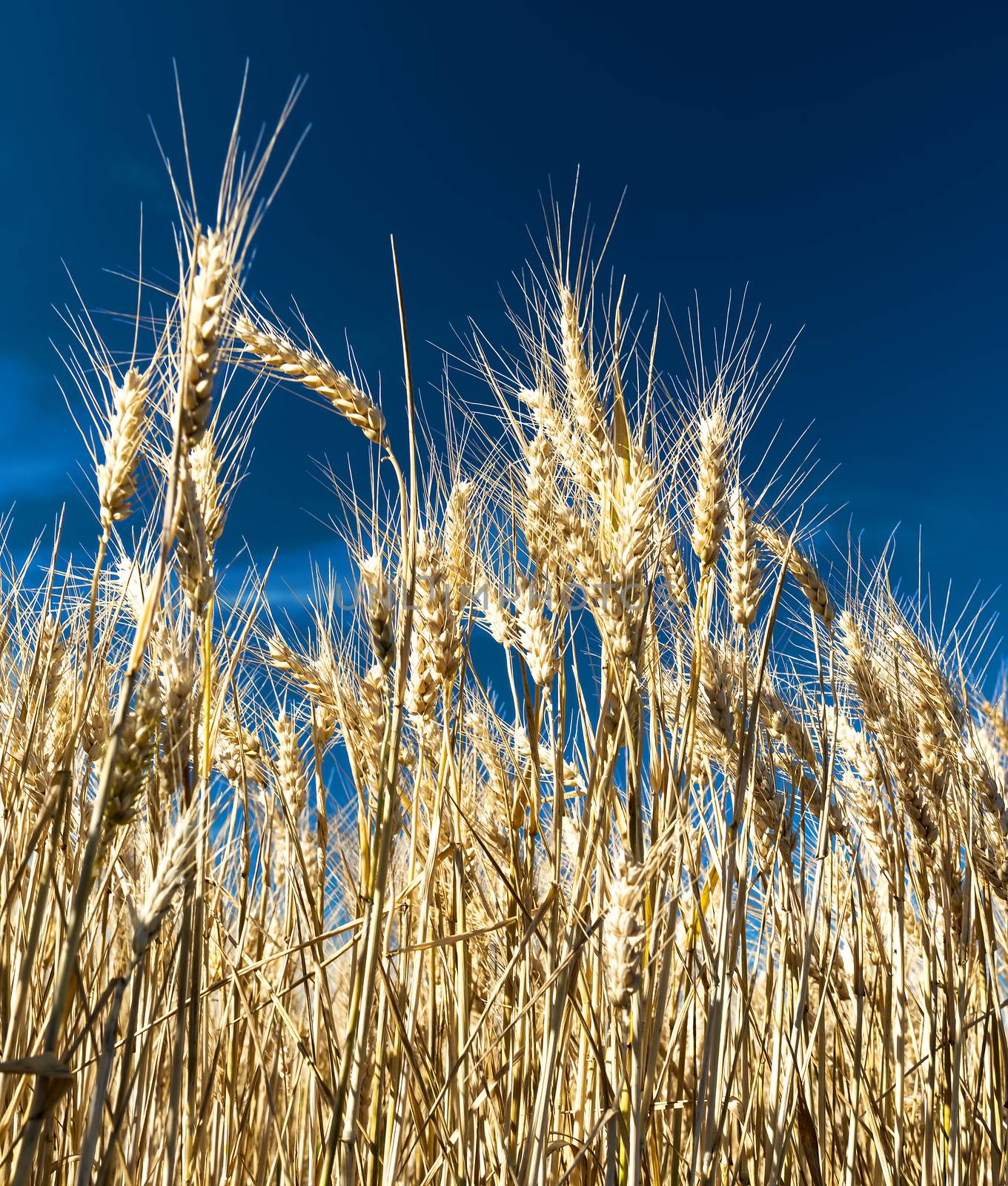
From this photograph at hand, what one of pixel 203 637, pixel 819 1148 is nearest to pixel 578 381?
pixel 203 637

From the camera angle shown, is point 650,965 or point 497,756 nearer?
point 650,965

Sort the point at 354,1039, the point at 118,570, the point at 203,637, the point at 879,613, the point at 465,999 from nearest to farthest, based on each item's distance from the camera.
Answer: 1. the point at 354,1039
2. the point at 203,637
3. the point at 465,999
4. the point at 118,570
5. the point at 879,613

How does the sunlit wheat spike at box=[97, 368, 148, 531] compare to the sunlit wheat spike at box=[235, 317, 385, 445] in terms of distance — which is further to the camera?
the sunlit wheat spike at box=[235, 317, 385, 445]

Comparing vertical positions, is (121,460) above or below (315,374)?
below

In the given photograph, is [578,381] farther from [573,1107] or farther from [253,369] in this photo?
[573,1107]

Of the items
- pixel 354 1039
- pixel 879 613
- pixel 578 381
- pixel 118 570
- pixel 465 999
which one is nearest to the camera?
pixel 354 1039

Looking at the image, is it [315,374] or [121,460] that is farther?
[315,374]

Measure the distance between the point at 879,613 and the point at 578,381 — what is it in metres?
1.26

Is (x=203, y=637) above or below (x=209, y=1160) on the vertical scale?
above

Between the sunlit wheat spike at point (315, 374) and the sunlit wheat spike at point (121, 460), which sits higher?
the sunlit wheat spike at point (315, 374)

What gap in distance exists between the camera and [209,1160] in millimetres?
1721

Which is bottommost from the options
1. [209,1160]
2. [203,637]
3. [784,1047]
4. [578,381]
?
[209,1160]

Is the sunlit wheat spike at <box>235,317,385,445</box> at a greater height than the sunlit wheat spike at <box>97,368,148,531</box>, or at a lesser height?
greater

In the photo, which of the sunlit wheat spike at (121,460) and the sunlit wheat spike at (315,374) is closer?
the sunlit wheat spike at (121,460)
